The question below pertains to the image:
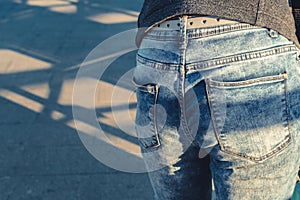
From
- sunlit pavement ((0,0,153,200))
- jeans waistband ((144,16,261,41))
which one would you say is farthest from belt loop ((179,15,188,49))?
sunlit pavement ((0,0,153,200))

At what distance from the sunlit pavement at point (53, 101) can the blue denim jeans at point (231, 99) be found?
1514 millimetres

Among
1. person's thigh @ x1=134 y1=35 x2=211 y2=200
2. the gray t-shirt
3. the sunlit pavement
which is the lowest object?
the sunlit pavement

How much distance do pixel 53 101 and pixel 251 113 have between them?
2.60m

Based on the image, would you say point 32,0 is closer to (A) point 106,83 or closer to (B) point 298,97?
(A) point 106,83

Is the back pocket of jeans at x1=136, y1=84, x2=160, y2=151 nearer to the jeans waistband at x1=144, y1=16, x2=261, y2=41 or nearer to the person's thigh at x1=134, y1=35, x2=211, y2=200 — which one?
Result: the person's thigh at x1=134, y1=35, x2=211, y2=200

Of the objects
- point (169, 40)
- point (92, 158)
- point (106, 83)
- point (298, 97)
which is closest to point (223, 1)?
point (169, 40)

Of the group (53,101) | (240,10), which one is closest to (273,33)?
(240,10)

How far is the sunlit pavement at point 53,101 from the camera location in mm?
2389

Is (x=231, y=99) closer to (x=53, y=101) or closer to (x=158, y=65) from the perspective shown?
(x=158, y=65)

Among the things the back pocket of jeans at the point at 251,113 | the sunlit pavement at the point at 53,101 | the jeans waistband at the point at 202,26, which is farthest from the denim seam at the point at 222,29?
the sunlit pavement at the point at 53,101

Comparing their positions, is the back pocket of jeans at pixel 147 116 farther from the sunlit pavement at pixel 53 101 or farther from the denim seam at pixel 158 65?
the sunlit pavement at pixel 53 101

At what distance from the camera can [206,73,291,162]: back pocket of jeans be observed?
79 centimetres

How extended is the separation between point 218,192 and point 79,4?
175 inches

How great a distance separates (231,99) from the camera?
794 mm
